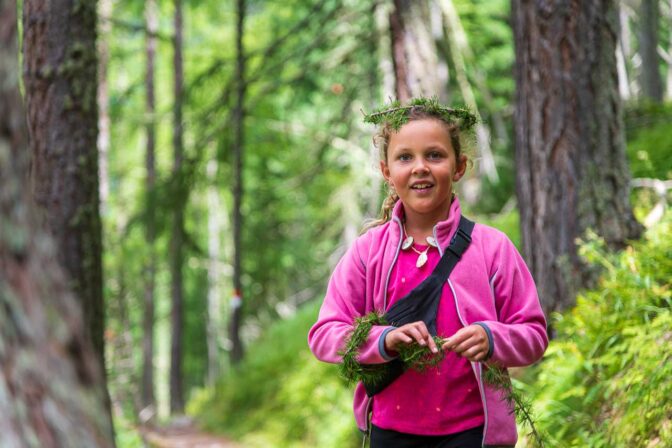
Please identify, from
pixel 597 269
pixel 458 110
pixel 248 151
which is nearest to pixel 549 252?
pixel 597 269

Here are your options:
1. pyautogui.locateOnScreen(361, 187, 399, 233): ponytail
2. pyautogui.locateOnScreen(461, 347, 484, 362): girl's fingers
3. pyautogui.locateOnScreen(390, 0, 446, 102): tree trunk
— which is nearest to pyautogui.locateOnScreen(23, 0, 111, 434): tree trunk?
pyautogui.locateOnScreen(390, 0, 446, 102): tree trunk

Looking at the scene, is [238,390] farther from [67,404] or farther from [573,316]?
[67,404]

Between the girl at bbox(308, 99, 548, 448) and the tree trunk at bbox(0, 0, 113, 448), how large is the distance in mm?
1146

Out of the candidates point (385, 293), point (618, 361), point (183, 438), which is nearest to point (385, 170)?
point (385, 293)

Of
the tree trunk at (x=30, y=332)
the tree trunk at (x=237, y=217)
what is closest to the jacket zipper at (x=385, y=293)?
the tree trunk at (x=30, y=332)

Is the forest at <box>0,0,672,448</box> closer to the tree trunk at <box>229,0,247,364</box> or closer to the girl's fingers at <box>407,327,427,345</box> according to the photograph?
the tree trunk at <box>229,0,247,364</box>

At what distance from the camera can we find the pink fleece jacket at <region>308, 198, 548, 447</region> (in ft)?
9.41

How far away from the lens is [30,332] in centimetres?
180

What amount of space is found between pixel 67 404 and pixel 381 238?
1579 millimetres

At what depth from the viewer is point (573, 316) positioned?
5.24 metres

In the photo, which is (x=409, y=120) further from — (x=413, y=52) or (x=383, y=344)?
(x=413, y=52)

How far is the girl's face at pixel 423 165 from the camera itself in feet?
10.0

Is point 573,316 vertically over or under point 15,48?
under

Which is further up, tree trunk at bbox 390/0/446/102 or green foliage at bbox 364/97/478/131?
tree trunk at bbox 390/0/446/102
